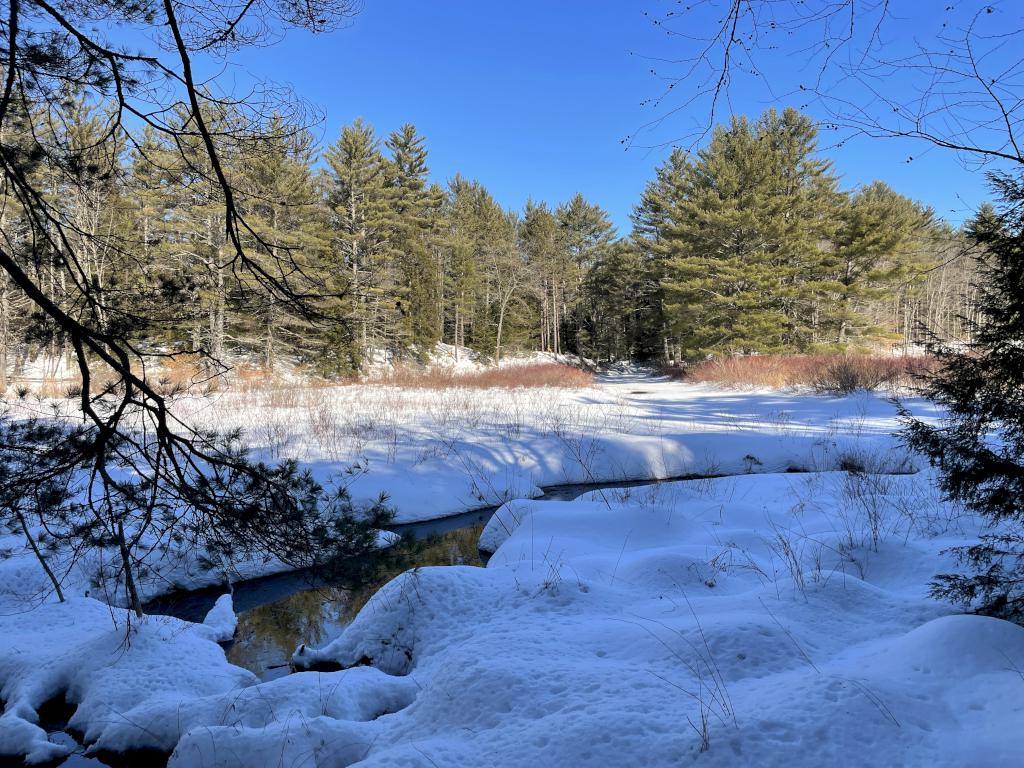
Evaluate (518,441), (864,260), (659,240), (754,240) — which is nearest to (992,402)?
(518,441)

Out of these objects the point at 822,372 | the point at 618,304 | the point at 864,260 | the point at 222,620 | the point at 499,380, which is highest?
the point at 864,260

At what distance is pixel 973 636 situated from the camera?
2.20 meters

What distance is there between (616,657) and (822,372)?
16448 mm

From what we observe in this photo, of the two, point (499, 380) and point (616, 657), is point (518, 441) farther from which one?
point (499, 380)

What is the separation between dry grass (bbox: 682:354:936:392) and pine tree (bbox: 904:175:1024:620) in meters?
11.0

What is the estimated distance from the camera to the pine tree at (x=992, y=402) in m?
2.32

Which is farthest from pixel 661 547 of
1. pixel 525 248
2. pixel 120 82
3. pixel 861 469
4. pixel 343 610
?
pixel 525 248

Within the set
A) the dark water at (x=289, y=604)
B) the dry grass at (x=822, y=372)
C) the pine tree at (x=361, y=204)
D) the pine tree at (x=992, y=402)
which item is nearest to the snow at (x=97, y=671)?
the dark water at (x=289, y=604)

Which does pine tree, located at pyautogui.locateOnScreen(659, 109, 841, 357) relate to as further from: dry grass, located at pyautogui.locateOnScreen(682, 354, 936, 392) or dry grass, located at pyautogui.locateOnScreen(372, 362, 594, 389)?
dry grass, located at pyautogui.locateOnScreen(372, 362, 594, 389)

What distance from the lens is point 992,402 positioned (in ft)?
7.84

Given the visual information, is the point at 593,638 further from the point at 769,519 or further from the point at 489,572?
the point at 769,519

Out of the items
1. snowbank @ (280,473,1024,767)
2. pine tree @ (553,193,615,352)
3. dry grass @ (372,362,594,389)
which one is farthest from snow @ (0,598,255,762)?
pine tree @ (553,193,615,352)

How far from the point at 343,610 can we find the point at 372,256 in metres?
23.8

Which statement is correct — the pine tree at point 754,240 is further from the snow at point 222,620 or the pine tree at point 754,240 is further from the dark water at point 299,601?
the snow at point 222,620
